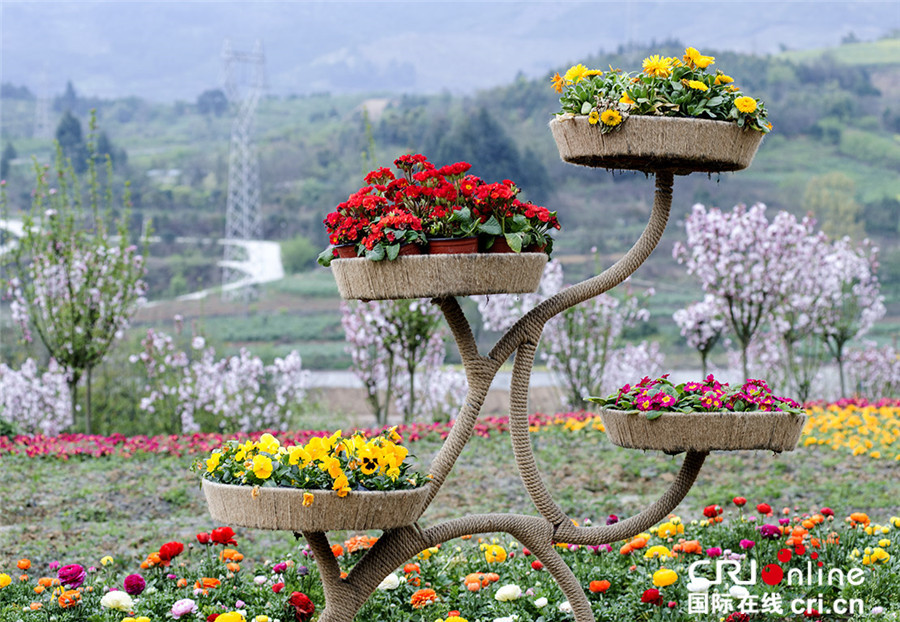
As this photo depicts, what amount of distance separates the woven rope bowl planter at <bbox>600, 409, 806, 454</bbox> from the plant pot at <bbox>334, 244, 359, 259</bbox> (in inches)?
40.7

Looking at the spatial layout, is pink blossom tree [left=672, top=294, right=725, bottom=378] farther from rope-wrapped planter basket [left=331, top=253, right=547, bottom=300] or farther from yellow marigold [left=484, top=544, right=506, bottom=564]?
rope-wrapped planter basket [left=331, top=253, right=547, bottom=300]

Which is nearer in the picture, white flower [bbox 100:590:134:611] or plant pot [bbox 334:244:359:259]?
plant pot [bbox 334:244:359:259]

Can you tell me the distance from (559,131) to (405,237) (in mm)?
742

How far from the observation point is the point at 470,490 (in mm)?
6641

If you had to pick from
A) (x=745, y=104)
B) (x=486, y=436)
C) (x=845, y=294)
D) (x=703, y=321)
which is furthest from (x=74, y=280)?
(x=845, y=294)

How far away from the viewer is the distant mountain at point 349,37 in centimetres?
6638

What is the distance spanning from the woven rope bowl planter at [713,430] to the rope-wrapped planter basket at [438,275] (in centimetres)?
63

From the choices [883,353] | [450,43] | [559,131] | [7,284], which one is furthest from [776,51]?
[559,131]

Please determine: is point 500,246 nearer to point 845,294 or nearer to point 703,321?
point 703,321

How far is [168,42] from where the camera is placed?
72375 millimetres

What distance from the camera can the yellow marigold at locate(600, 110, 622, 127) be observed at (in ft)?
9.51

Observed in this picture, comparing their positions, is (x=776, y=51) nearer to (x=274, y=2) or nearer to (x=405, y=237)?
(x=274, y=2)

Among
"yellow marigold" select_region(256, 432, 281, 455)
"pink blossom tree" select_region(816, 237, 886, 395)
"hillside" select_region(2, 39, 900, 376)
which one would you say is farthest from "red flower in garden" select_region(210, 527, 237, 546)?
"hillside" select_region(2, 39, 900, 376)

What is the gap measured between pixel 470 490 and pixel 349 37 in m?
75.6
